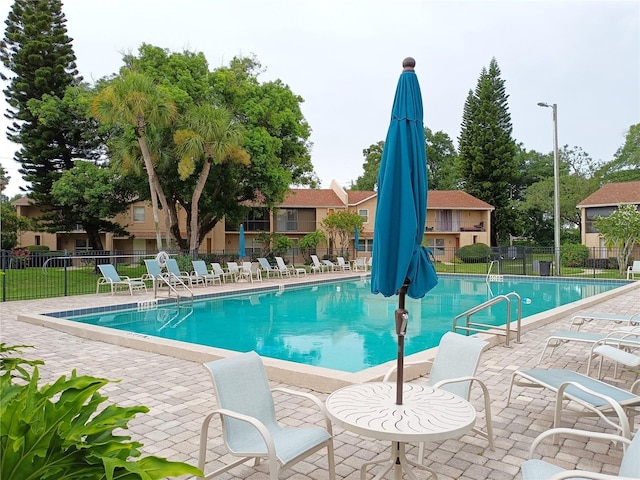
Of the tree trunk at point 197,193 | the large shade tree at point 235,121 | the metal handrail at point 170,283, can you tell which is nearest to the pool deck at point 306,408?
the metal handrail at point 170,283

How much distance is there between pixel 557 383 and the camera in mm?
3947

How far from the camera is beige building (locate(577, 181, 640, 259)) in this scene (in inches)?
1225

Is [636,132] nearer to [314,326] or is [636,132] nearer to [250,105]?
[250,105]

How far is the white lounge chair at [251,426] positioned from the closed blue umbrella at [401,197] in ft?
2.15

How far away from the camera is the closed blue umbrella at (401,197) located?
2963 mm

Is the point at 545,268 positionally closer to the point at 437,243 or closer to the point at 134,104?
the point at 437,243

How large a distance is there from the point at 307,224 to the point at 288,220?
4.97 feet

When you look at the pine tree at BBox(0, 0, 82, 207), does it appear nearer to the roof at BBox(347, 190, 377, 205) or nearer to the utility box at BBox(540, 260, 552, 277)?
the roof at BBox(347, 190, 377, 205)

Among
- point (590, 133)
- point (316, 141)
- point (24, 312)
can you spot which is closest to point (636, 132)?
point (590, 133)

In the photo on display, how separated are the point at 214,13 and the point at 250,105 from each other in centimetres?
1421

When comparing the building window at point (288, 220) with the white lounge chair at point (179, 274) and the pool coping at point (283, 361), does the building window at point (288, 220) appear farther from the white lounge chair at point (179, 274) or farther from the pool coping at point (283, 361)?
the pool coping at point (283, 361)

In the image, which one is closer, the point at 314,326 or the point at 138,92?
the point at 314,326

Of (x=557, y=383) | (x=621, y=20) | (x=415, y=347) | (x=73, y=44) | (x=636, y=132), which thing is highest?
(x=73, y=44)

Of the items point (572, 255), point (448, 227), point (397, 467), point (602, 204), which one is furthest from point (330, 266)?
point (397, 467)
